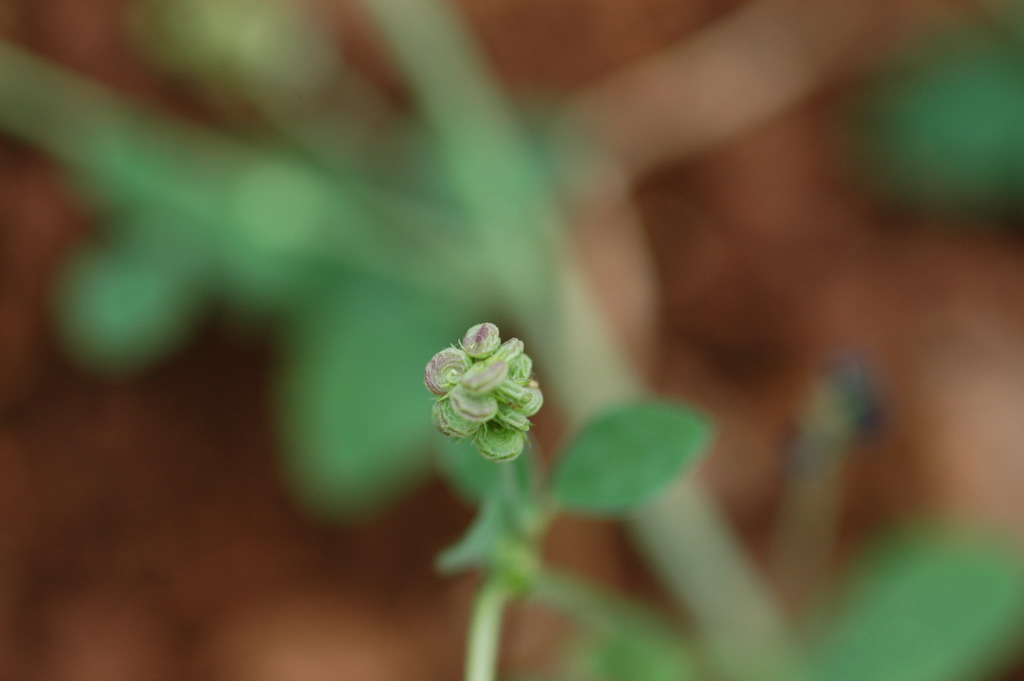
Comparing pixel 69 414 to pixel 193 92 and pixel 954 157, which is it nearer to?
pixel 193 92

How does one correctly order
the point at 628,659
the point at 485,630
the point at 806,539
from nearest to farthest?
the point at 485,630 → the point at 628,659 → the point at 806,539

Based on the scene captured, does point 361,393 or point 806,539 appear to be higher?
point 361,393

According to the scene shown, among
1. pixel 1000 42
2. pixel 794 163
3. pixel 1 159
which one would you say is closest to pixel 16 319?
pixel 1 159

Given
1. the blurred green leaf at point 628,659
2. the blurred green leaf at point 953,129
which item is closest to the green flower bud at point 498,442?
the blurred green leaf at point 628,659

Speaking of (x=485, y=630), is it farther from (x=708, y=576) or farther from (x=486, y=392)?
(x=708, y=576)

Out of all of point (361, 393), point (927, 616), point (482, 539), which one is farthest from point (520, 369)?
point (361, 393)

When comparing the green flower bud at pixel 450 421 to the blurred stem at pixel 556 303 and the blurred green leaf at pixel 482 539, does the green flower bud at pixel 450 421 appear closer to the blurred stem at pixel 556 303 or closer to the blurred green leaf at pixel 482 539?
the blurred green leaf at pixel 482 539
